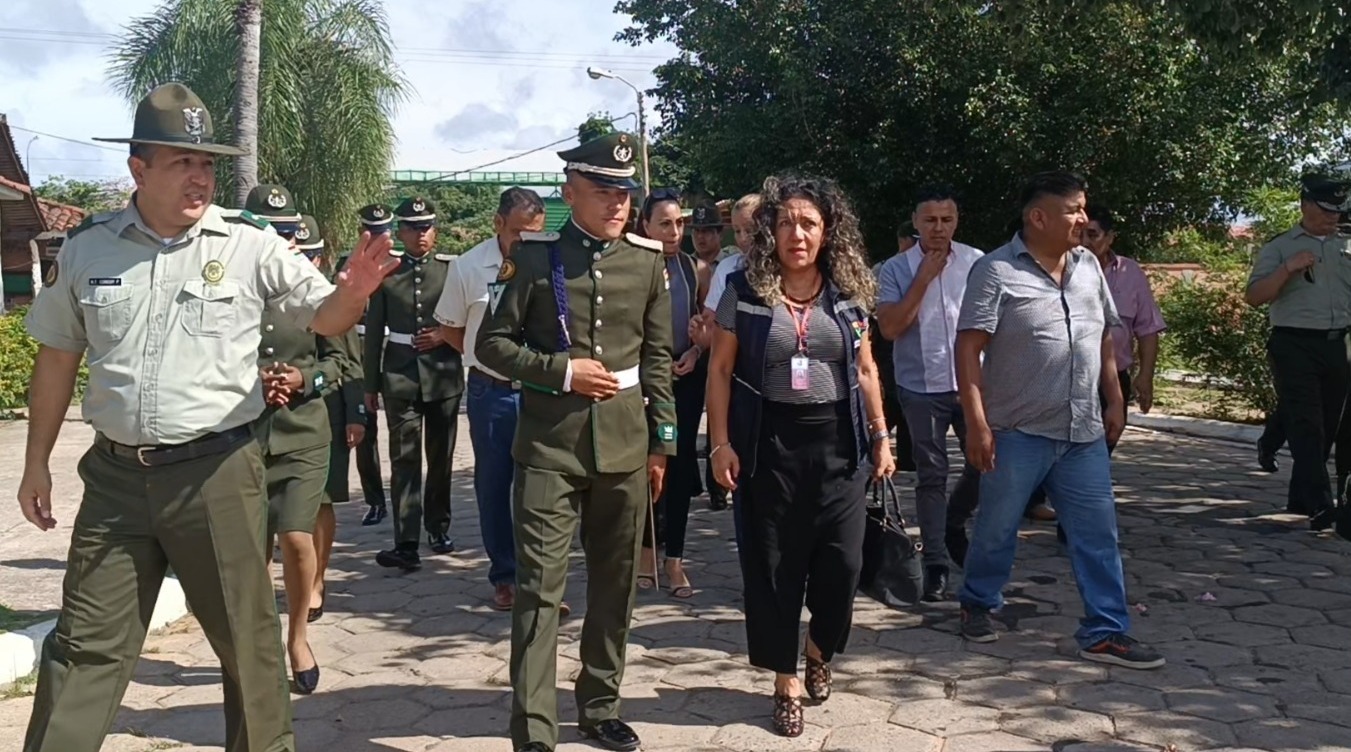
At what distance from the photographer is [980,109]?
13.8 metres

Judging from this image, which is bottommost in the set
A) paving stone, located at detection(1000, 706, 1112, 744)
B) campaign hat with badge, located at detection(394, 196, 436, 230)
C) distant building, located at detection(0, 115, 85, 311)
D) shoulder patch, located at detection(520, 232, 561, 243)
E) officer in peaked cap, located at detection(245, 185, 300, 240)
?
paving stone, located at detection(1000, 706, 1112, 744)

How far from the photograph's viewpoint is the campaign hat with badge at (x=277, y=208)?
593cm

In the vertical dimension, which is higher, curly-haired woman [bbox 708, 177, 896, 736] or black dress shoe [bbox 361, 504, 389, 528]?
curly-haired woman [bbox 708, 177, 896, 736]

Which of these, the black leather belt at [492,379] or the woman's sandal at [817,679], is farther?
the black leather belt at [492,379]

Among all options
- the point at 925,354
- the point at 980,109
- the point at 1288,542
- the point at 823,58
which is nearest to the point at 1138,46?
the point at 980,109

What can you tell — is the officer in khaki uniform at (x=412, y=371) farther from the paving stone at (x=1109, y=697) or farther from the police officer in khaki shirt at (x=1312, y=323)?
the police officer in khaki shirt at (x=1312, y=323)

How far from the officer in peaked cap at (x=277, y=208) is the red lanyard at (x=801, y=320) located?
2.49m

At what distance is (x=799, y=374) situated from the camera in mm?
4746

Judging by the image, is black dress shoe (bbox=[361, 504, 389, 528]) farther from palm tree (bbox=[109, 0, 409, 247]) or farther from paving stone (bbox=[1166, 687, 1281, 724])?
palm tree (bbox=[109, 0, 409, 247])

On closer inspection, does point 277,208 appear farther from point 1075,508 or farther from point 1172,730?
point 1172,730

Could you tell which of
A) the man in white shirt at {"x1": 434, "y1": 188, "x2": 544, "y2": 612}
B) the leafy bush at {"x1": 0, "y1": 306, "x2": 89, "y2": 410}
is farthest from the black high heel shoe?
the leafy bush at {"x1": 0, "y1": 306, "x2": 89, "y2": 410}

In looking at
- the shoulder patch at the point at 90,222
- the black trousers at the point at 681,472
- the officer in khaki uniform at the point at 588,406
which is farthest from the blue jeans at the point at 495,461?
the shoulder patch at the point at 90,222

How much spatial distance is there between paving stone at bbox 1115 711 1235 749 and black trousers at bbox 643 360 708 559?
2.64 meters

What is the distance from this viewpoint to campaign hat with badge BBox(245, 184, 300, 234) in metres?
5.93
